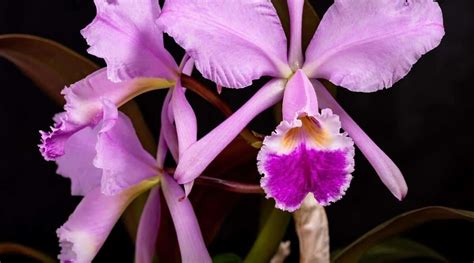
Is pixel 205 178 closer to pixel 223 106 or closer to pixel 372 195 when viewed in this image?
pixel 223 106

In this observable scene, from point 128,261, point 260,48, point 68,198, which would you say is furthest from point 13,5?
point 260,48

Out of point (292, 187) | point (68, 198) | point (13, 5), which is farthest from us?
point (68, 198)

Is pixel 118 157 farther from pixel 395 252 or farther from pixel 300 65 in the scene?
pixel 395 252

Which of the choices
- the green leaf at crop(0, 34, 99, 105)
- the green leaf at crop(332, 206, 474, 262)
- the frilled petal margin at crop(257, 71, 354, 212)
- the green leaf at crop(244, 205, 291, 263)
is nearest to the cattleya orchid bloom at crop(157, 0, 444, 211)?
the frilled petal margin at crop(257, 71, 354, 212)

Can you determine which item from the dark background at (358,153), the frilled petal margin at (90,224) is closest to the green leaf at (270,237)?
the frilled petal margin at (90,224)

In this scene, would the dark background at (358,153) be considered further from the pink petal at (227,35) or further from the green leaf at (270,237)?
the pink petal at (227,35)

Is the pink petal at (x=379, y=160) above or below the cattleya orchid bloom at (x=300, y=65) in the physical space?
below

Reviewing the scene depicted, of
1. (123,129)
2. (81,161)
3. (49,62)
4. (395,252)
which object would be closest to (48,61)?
(49,62)
